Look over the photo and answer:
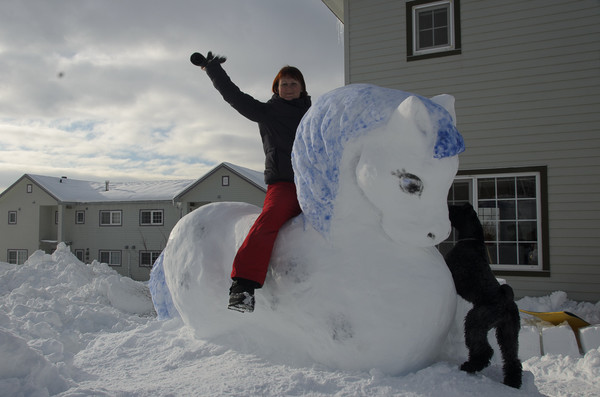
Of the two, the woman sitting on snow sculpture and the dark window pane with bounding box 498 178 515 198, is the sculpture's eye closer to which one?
the woman sitting on snow sculpture

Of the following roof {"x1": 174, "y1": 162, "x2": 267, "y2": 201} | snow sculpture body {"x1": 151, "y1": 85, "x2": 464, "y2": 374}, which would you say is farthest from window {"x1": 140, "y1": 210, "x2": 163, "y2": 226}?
snow sculpture body {"x1": 151, "y1": 85, "x2": 464, "y2": 374}

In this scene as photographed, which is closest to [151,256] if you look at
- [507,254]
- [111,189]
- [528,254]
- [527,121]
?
[111,189]

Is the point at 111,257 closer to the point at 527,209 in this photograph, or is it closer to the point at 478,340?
the point at 527,209

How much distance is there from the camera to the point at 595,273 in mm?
5879

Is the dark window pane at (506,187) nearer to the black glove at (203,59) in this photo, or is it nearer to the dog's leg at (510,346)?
A: the dog's leg at (510,346)

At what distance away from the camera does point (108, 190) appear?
20453 millimetres

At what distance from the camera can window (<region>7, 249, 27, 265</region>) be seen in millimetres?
20109

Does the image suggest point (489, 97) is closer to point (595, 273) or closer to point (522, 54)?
point (522, 54)

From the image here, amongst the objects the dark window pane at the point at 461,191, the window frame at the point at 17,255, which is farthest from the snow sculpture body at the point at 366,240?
the window frame at the point at 17,255

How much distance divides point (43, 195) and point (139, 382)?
21.4 meters

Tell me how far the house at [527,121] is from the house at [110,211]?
9558 mm

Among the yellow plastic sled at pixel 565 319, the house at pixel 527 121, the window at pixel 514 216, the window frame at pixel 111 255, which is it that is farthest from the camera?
the window frame at pixel 111 255

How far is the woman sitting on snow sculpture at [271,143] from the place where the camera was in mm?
1941

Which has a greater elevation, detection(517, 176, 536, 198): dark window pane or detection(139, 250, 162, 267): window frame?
detection(517, 176, 536, 198): dark window pane
